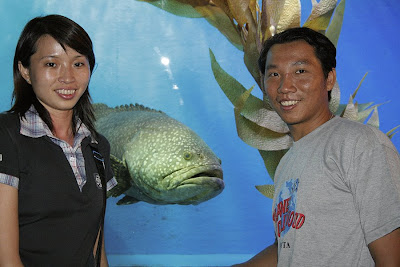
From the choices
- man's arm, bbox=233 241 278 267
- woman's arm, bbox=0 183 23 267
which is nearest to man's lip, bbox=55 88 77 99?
woman's arm, bbox=0 183 23 267

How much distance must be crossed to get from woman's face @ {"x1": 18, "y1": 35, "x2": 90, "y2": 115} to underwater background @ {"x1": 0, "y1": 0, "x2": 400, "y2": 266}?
2.50m

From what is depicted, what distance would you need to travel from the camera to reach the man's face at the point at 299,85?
1209mm

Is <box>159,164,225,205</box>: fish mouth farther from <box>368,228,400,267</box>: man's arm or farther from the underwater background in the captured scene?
<box>368,228,400,267</box>: man's arm

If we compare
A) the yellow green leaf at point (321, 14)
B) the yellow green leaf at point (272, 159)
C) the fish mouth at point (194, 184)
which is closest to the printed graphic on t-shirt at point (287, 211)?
the yellow green leaf at point (272, 159)

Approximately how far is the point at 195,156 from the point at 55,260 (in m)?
1.84

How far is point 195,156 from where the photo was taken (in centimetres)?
291

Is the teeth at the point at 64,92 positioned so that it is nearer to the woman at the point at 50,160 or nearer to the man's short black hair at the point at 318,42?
the woman at the point at 50,160

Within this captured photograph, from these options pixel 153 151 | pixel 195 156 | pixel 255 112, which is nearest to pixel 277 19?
pixel 255 112

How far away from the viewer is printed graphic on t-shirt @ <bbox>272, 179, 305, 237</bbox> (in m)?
1.09

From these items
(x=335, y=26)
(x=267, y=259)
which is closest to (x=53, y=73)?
(x=267, y=259)

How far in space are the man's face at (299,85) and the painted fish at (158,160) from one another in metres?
1.57

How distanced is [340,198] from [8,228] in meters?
0.79

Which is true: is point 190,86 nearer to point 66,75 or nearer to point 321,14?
point 321,14

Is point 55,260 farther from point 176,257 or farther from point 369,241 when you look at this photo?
point 176,257
